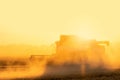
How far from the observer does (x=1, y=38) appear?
189ft

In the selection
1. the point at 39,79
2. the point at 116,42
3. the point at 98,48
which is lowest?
the point at 39,79

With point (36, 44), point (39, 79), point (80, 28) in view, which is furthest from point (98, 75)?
point (36, 44)

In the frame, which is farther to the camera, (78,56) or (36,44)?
(36,44)

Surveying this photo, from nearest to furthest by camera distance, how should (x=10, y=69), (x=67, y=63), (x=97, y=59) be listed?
(x=10, y=69), (x=67, y=63), (x=97, y=59)

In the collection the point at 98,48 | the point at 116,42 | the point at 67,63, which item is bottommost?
the point at 67,63

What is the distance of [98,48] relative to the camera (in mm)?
29812

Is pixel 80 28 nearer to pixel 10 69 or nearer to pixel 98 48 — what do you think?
pixel 98 48

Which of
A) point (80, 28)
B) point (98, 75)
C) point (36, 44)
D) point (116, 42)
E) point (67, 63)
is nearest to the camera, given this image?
point (98, 75)

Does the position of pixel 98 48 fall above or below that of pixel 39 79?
Answer: above

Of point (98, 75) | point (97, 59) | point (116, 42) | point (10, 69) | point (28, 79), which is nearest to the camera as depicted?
point (28, 79)

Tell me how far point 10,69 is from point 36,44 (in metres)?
42.3

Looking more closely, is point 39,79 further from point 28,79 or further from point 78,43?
point 78,43

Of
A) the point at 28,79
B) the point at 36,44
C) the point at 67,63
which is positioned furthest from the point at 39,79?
the point at 36,44

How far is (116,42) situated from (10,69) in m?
38.2
